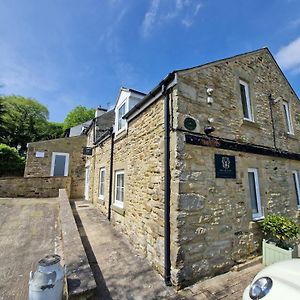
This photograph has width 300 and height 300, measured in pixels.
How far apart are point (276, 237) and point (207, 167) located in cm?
309

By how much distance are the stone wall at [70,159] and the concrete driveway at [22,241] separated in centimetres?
434

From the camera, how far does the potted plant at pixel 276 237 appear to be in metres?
4.83

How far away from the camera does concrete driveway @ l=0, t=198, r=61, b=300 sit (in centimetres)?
401

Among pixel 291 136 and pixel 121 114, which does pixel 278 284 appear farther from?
pixel 121 114

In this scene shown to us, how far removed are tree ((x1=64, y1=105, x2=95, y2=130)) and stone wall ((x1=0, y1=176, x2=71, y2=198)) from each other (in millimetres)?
25825

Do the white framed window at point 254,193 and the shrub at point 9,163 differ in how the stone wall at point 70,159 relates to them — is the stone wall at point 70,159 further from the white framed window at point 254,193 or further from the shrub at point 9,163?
the white framed window at point 254,193

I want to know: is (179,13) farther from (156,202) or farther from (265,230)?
(265,230)

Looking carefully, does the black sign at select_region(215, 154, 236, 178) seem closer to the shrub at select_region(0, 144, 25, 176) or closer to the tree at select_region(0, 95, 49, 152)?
the shrub at select_region(0, 144, 25, 176)

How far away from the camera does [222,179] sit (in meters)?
4.88

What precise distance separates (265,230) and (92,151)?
11.7m

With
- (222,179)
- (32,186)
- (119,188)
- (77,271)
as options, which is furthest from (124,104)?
(32,186)

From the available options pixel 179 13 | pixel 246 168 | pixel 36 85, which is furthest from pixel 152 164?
pixel 36 85

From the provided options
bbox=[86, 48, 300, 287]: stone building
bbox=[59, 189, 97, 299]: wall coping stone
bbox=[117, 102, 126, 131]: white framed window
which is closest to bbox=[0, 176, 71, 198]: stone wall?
bbox=[117, 102, 126, 131]: white framed window

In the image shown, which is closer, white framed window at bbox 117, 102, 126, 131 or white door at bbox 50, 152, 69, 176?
white framed window at bbox 117, 102, 126, 131
